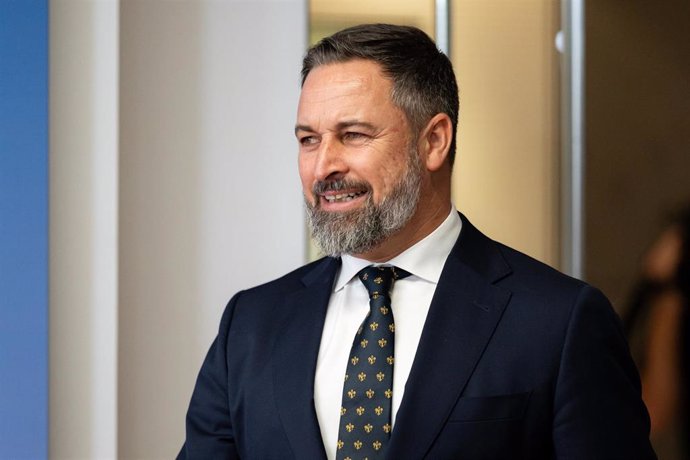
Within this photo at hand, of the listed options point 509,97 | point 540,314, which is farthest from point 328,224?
point 509,97

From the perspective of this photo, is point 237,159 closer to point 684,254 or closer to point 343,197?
point 343,197

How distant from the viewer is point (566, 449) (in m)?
1.71

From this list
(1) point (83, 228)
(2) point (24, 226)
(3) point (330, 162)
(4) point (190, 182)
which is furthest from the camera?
(4) point (190, 182)

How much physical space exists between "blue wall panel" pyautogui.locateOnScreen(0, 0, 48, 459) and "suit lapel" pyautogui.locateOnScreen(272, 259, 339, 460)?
76 cm

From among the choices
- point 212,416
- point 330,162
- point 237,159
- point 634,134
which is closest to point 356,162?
point 330,162

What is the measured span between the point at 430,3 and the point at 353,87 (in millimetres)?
1034

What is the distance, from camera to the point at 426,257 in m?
1.92

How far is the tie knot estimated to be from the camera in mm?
1887

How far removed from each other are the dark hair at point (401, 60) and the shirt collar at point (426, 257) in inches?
7.8

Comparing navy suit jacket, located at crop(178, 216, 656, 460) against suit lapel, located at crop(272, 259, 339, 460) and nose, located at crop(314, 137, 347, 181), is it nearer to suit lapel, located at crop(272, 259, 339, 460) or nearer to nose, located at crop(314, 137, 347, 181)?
suit lapel, located at crop(272, 259, 339, 460)

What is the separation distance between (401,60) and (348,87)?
14cm

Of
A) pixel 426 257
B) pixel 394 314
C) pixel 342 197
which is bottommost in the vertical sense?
pixel 394 314

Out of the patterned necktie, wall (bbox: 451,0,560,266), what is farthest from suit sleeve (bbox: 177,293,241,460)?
wall (bbox: 451,0,560,266)

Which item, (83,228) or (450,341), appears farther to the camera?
(83,228)
